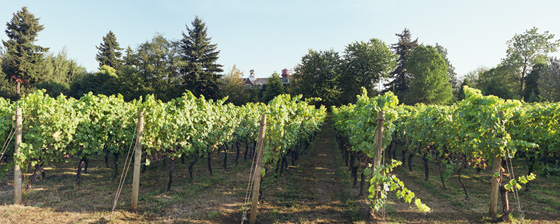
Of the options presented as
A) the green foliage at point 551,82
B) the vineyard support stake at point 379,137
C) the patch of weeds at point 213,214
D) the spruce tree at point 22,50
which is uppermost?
the spruce tree at point 22,50

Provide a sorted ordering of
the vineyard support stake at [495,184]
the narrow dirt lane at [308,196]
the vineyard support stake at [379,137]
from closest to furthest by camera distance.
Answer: the vineyard support stake at [379,137], the vineyard support stake at [495,184], the narrow dirt lane at [308,196]

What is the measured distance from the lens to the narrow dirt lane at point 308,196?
22.7ft

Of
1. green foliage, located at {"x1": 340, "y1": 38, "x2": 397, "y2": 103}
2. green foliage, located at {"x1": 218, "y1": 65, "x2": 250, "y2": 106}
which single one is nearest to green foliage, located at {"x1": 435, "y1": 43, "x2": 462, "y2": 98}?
green foliage, located at {"x1": 340, "y1": 38, "x2": 397, "y2": 103}

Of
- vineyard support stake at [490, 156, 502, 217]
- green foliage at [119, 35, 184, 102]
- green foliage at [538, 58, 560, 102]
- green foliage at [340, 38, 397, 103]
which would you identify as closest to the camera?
vineyard support stake at [490, 156, 502, 217]

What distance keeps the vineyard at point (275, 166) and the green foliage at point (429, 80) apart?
29559 mm

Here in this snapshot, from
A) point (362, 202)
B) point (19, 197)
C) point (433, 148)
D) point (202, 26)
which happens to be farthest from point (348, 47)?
point (19, 197)

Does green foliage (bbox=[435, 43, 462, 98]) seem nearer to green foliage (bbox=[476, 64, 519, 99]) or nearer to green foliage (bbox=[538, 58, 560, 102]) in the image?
green foliage (bbox=[476, 64, 519, 99])

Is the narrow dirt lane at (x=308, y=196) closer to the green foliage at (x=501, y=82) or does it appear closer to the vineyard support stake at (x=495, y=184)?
the vineyard support stake at (x=495, y=184)

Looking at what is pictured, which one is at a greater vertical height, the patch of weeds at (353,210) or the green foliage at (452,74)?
the green foliage at (452,74)

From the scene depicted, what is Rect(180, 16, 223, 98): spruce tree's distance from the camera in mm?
38534

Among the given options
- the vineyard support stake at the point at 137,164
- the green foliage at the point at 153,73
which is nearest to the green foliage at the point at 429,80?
the green foliage at the point at 153,73

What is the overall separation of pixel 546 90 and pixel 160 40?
2032 inches

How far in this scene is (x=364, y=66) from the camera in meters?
43.3

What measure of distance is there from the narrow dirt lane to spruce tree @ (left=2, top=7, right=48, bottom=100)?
164ft
